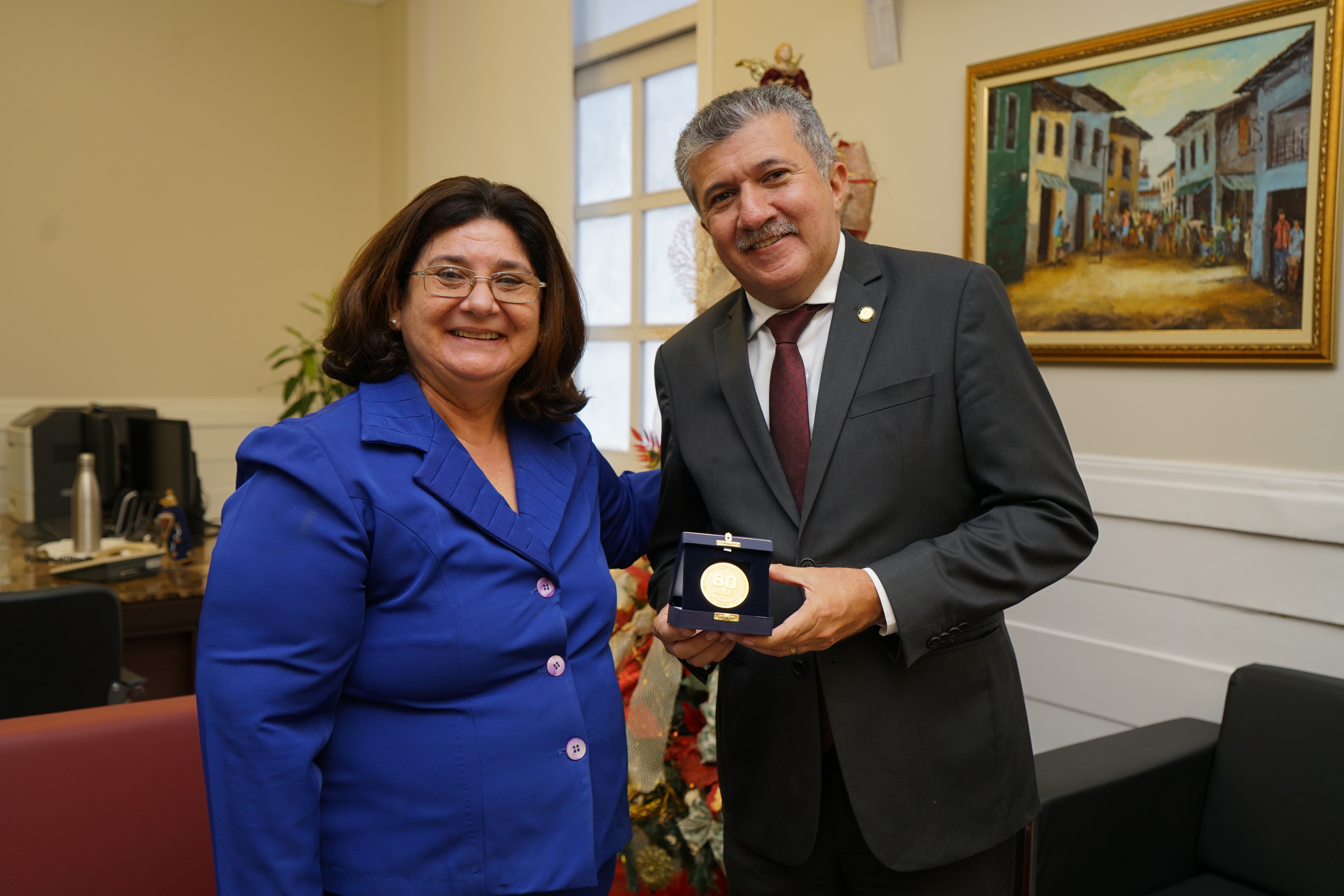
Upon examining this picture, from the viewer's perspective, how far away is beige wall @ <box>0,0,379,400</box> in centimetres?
483

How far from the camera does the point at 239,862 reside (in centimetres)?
120

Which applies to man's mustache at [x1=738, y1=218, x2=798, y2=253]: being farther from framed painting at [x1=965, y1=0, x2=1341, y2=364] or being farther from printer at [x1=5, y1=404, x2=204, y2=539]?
printer at [x1=5, y1=404, x2=204, y2=539]

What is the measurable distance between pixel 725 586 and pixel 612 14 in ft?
11.5

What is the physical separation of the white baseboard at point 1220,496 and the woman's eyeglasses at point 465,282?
1.59 metres

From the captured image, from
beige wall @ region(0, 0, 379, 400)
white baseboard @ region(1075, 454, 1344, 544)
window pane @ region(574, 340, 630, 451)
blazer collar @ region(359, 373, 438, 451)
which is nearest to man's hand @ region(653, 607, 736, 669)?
blazer collar @ region(359, 373, 438, 451)

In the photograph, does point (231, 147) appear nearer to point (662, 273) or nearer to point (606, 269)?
point (606, 269)

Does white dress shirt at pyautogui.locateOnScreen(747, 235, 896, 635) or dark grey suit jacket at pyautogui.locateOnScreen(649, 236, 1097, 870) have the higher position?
white dress shirt at pyautogui.locateOnScreen(747, 235, 896, 635)

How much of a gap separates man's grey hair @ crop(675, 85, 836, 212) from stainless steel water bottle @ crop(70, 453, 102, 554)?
2.84 metres

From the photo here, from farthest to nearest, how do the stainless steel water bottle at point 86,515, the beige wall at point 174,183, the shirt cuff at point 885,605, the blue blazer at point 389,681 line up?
the beige wall at point 174,183
the stainless steel water bottle at point 86,515
the shirt cuff at point 885,605
the blue blazer at point 389,681

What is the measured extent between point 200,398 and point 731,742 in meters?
4.68

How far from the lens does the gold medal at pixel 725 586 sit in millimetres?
1275

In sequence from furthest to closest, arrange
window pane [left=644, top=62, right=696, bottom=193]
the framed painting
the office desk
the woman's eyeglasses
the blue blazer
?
window pane [left=644, top=62, right=696, bottom=193] < the office desk < the framed painting < the woman's eyeglasses < the blue blazer

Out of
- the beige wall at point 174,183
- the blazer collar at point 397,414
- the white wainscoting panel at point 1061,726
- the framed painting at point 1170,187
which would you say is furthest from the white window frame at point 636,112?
the blazer collar at point 397,414

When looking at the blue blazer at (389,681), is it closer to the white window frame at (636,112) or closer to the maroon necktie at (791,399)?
the maroon necktie at (791,399)
